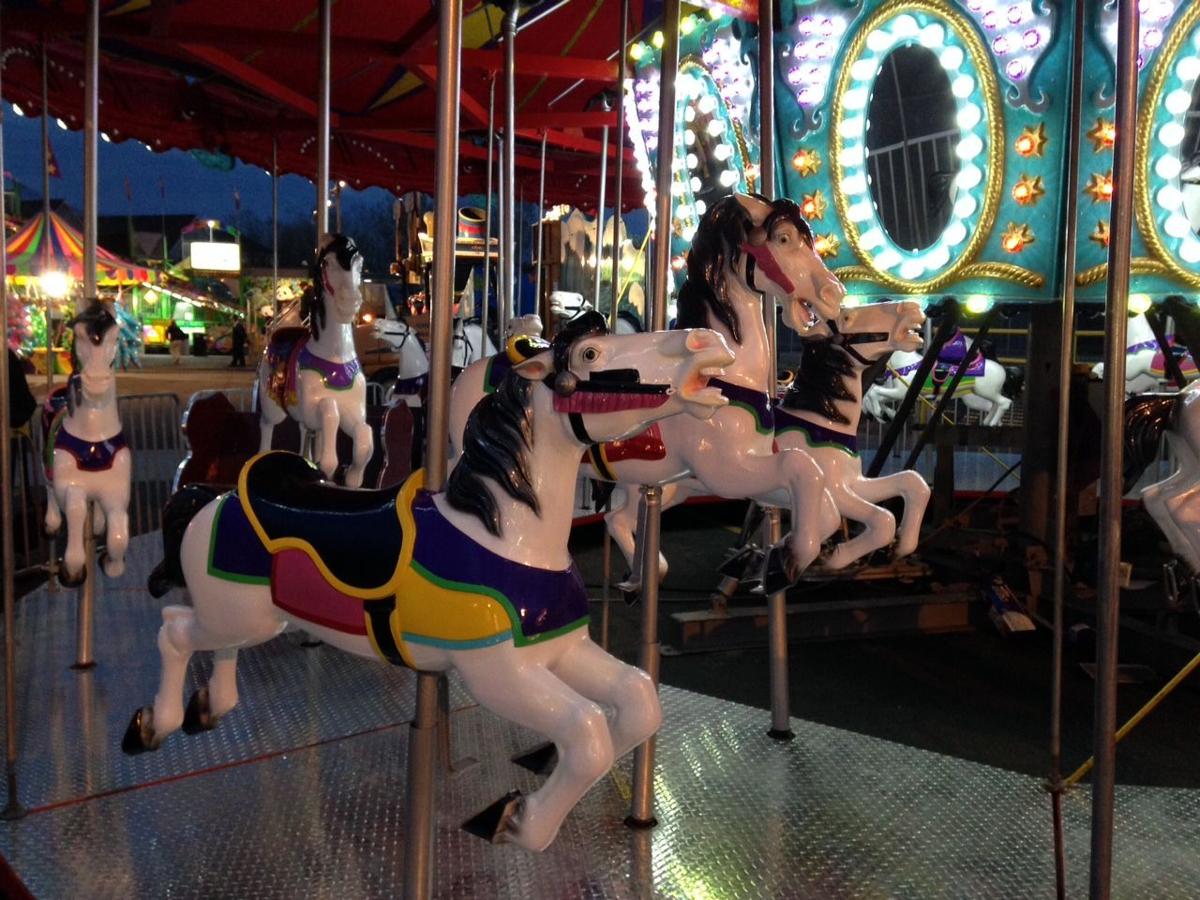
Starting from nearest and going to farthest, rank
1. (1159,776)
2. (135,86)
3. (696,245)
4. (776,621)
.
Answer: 1. (696,245)
2. (776,621)
3. (1159,776)
4. (135,86)

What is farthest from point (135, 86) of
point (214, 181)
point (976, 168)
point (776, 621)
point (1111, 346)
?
point (214, 181)

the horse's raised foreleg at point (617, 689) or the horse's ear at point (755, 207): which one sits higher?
the horse's ear at point (755, 207)

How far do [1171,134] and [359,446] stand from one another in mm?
2994

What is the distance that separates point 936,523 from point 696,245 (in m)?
4.51

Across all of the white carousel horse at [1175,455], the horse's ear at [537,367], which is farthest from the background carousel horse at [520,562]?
the white carousel horse at [1175,455]

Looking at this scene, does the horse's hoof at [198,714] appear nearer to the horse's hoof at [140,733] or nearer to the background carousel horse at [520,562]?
the horse's hoof at [140,733]

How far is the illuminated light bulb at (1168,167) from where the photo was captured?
11.7 feet

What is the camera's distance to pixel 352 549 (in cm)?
156

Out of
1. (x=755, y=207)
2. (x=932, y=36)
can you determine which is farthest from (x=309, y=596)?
(x=932, y=36)

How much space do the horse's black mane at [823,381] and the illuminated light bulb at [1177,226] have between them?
1.89m

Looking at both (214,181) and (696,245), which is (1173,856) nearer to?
(696,245)

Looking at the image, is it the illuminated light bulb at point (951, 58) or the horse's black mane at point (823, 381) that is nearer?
the horse's black mane at point (823, 381)

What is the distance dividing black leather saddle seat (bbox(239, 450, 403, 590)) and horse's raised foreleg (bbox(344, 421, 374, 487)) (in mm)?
1552

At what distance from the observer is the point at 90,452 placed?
9.69 feet
